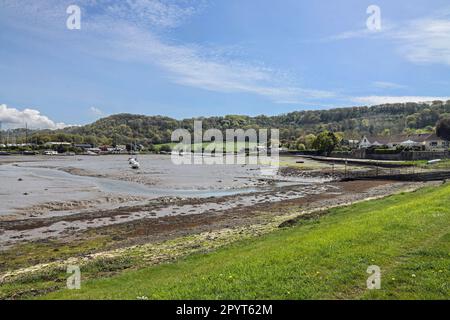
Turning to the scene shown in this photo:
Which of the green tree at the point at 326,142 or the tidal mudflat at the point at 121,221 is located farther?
the green tree at the point at 326,142

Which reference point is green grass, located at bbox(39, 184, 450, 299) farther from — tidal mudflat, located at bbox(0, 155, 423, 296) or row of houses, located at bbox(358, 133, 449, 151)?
row of houses, located at bbox(358, 133, 449, 151)

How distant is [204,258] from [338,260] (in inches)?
228

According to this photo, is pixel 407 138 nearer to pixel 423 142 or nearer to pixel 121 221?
pixel 423 142

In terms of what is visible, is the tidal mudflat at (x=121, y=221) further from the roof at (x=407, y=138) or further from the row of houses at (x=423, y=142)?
the roof at (x=407, y=138)

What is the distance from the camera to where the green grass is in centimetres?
789

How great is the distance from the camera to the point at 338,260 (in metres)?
9.87

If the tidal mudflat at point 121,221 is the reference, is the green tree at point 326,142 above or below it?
above

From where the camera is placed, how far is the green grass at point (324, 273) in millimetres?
7887

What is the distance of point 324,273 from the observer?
895 cm

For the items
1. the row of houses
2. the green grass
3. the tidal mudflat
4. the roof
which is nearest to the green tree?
the roof

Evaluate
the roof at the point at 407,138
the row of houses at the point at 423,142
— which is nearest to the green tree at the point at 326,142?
the roof at the point at 407,138

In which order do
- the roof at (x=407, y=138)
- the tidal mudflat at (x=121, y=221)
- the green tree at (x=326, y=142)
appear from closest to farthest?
the tidal mudflat at (x=121, y=221) < the roof at (x=407, y=138) < the green tree at (x=326, y=142)

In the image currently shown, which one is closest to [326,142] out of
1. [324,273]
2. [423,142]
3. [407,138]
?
[407,138]

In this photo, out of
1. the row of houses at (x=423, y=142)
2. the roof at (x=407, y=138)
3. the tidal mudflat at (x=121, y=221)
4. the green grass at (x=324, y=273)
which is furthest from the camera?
the roof at (x=407, y=138)
